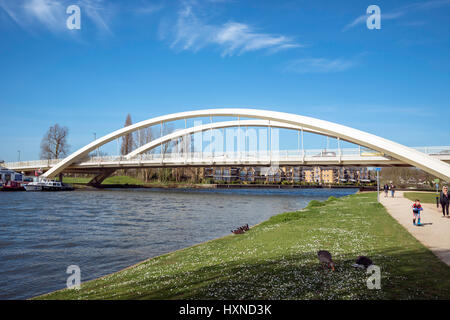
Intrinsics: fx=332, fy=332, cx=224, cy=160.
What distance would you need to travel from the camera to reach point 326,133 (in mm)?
39375

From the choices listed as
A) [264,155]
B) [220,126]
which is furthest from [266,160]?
[220,126]

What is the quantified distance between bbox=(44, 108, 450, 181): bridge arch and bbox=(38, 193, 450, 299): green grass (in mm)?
23773

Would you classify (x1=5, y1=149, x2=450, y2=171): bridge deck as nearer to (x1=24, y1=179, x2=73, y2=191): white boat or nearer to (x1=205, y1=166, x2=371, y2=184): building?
(x1=24, y1=179, x2=73, y2=191): white boat

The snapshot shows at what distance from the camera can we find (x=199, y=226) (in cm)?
1592

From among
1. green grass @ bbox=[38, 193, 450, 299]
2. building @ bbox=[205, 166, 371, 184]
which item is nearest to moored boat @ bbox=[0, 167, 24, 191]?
green grass @ bbox=[38, 193, 450, 299]

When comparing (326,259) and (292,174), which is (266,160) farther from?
(292,174)

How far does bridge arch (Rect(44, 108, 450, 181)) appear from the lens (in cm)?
2950

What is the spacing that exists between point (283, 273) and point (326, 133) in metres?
35.7

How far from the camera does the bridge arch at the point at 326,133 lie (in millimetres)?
29500

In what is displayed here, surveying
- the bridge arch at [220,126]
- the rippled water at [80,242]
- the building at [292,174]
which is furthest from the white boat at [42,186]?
the building at [292,174]

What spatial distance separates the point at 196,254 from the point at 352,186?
83.2 meters

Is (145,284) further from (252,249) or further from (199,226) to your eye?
(199,226)

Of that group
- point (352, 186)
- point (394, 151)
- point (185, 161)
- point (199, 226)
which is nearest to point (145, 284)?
point (199, 226)

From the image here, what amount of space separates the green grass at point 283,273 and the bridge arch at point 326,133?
936 inches
